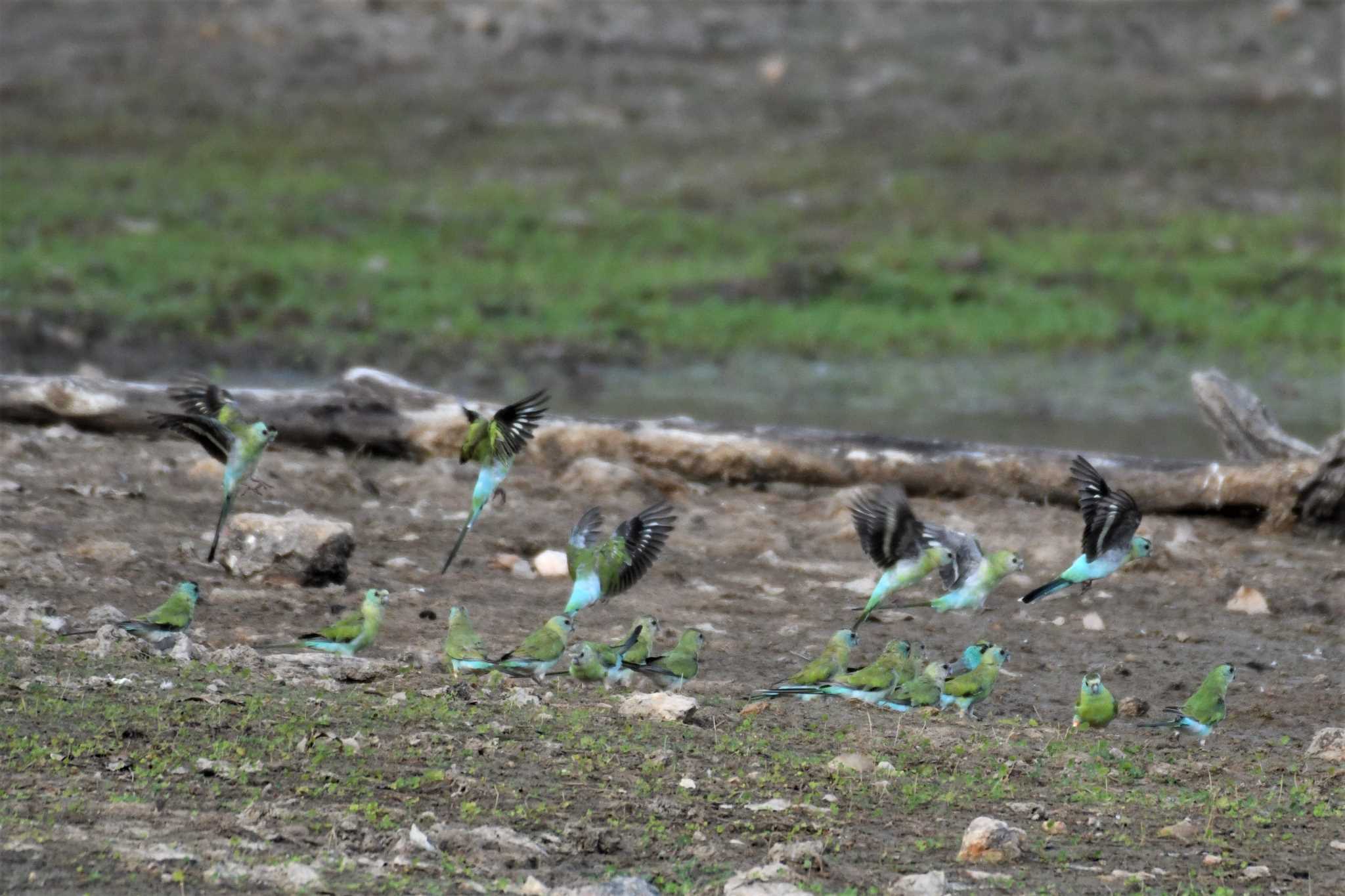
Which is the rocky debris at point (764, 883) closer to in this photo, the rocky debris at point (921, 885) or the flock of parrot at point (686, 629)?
the rocky debris at point (921, 885)

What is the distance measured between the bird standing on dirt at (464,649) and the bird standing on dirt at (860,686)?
936 mm

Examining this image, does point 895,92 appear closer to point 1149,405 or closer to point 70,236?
point 1149,405

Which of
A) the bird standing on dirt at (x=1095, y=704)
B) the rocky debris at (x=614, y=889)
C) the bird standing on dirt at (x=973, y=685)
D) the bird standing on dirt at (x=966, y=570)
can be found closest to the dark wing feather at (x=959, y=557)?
the bird standing on dirt at (x=966, y=570)

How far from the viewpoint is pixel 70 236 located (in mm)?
16844

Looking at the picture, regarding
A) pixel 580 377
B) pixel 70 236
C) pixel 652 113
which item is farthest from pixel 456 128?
pixel 580 377

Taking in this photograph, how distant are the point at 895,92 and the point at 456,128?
5305 millimetres

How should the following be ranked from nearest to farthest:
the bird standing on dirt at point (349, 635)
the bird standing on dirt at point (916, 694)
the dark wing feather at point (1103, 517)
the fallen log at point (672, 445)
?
the bird standing on dirt at point (916, 694) < the bird standing on dirt at point (349, 635) < the dark wing feather at point (1103, 517) < the fallen log at point (672, 445)

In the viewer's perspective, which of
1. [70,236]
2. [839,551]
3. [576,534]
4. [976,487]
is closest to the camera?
[576,534]

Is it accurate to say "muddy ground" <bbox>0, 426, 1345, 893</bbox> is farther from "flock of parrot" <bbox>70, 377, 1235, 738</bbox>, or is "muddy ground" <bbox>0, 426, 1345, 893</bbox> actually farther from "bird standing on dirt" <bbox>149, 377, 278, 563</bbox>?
"bird standing on dirt" <bbox>149, 377, 278, 563</bbox>

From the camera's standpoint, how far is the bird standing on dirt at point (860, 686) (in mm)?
6008

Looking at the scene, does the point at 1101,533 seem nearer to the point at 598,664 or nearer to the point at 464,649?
the point at 598,664

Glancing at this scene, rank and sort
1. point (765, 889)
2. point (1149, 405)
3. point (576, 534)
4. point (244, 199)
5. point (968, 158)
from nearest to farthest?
point (765, 889) < point (576, 534) < point (1149, 405) < point (244, 199) < point (968, 158)

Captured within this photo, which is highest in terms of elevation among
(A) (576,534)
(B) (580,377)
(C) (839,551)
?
(A) (576,534)

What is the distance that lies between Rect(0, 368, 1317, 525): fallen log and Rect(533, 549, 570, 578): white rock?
58.5 inches
